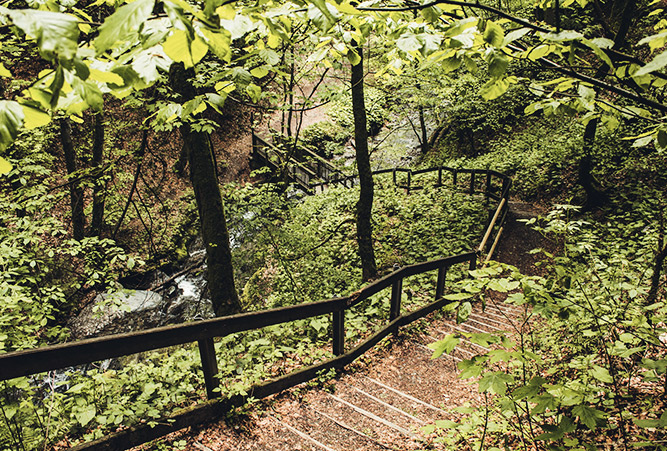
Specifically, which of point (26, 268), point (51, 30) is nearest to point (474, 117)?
point (26, 268)

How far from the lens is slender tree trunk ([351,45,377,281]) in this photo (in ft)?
24.5

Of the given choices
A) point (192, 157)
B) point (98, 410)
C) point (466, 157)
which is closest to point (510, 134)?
point (466, 157)

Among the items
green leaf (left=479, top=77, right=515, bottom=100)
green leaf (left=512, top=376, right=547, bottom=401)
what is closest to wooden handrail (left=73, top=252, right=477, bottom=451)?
green leaf (left=512, top=376, right=547, bottom=401)

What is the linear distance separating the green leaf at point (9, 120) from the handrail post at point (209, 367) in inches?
107

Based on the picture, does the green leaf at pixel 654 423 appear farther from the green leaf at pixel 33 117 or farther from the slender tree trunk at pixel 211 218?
the slender tree trunk at pixel 211 218

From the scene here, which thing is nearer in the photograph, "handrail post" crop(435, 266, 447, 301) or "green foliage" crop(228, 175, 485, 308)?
"handrail post" crop(435, 266, 447, 301)

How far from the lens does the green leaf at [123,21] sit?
3.25 feet

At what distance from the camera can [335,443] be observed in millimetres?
3412

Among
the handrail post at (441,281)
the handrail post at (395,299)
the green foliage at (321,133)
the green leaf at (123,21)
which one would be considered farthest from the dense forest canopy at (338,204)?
the green foliage at (321,133)

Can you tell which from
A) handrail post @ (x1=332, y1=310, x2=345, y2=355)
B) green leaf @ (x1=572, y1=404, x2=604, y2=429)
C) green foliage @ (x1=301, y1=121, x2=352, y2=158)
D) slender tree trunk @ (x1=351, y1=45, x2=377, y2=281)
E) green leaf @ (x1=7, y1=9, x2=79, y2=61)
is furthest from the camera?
green foliage @ (x1=301, y1=121, x2=352, y2=158)

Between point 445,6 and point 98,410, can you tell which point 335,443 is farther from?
point 445,6

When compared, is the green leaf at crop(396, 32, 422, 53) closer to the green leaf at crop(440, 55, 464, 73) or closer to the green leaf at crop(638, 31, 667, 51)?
the green leaf at crop(440, 55, 464, 73)

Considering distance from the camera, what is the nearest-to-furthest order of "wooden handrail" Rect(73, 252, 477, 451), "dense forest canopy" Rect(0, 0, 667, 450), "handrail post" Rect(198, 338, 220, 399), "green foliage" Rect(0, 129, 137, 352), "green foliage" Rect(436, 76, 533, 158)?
"dense forest canopy" Rect(0, 0, 667, 450), "wooden handrail" Rect(73, 252, 477, 451), "handrail post" Rect(198, 338, 220, 399), "green foliage" Rect(0, 129, 137, 352), "green foliage" Rect(436, 76, 533, 158)

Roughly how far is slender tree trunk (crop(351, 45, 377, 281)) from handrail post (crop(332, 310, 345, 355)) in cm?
367
